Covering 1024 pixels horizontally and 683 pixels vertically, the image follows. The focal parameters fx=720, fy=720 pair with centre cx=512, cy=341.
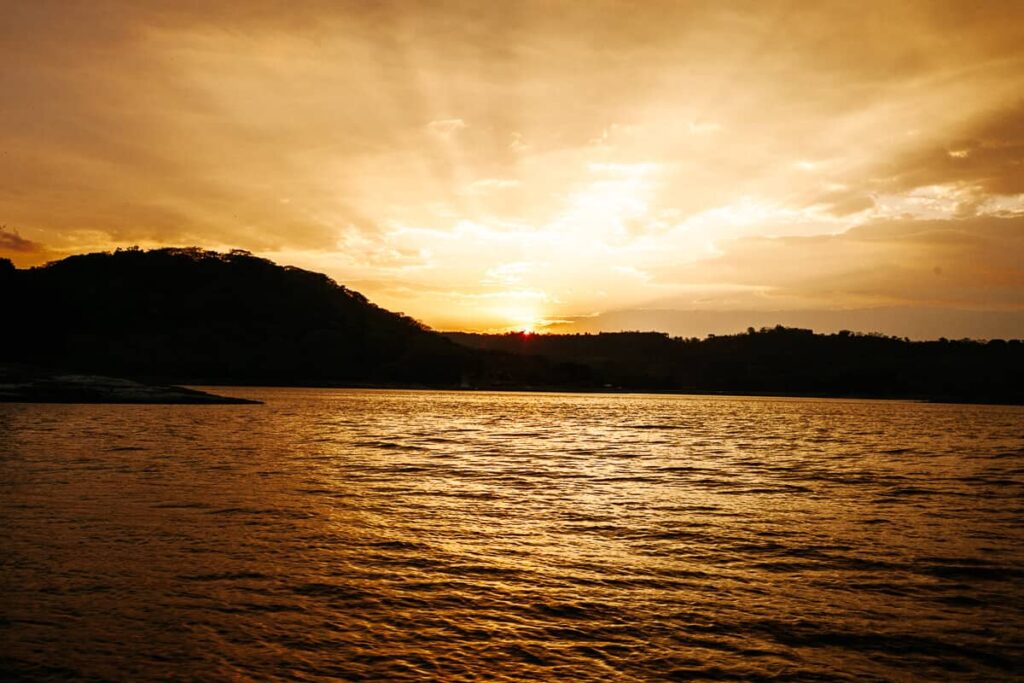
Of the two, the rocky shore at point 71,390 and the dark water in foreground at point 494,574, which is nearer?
the dark water in foreground at point 494,574

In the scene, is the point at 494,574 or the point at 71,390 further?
the point at 71,390

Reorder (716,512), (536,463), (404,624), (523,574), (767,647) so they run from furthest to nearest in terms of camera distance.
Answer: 1. (536,463)
2. (716,512)
3. (523,574)
4. (404,624)
5. (767,647)

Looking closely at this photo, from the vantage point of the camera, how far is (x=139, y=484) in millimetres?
35938

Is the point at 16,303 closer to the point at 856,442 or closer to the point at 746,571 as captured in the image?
the point at 856,442

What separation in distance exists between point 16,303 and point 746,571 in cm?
18634

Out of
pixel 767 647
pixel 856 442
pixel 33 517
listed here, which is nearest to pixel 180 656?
pixel 767 647

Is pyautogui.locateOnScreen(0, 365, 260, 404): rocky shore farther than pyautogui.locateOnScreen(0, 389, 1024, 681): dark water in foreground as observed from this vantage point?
Yes

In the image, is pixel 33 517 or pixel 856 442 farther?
pixel 856 442

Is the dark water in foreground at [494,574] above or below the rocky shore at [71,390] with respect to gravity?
below

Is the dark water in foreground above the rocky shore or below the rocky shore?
below

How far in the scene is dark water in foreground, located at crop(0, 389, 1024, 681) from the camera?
14.0 m

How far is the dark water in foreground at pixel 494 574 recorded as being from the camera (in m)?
14.0

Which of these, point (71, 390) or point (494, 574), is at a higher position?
point (71, 390)

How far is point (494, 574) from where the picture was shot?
2031 centimetres
